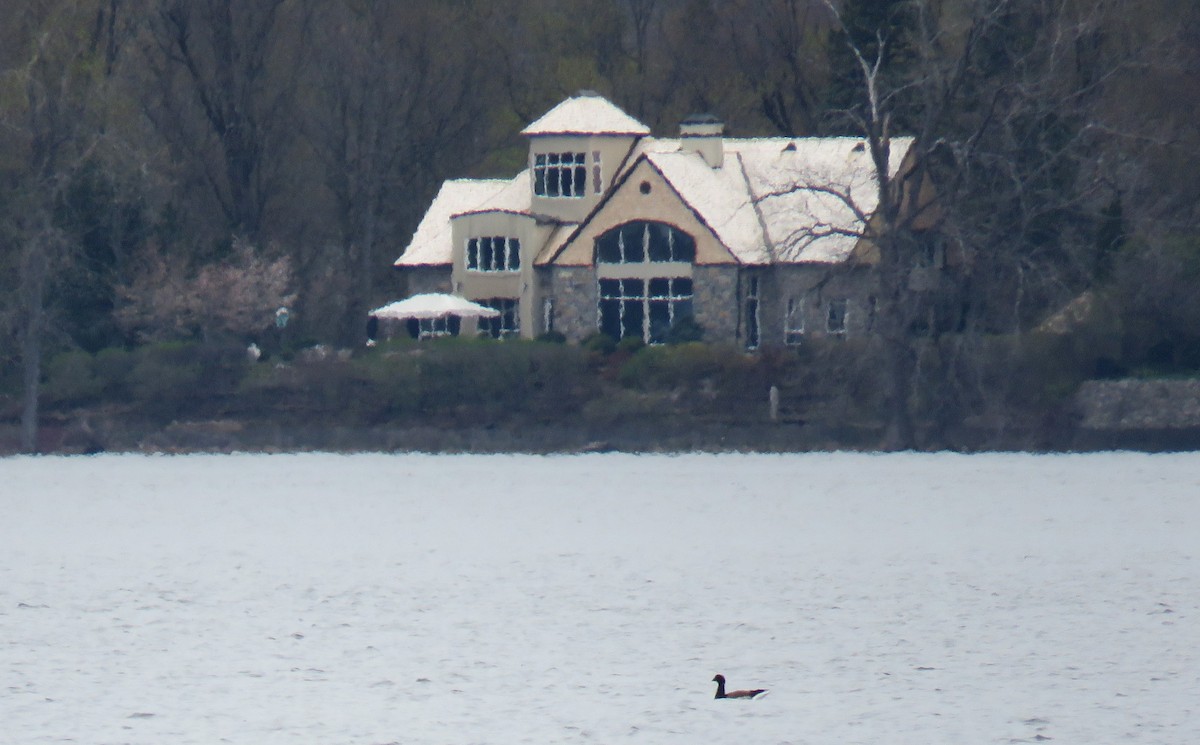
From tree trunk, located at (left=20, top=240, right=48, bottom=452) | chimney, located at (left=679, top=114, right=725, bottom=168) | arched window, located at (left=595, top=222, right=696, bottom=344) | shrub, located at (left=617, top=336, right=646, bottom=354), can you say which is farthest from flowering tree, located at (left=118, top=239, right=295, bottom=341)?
chimney, located at (left=679, top=114, right=725, bottom=168)

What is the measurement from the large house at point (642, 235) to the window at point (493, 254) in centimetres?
4

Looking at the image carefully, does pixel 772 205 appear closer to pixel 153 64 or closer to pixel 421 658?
pixel 153 64

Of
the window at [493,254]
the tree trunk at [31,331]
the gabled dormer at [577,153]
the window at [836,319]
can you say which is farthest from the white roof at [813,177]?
the tree trunk at [31,331]

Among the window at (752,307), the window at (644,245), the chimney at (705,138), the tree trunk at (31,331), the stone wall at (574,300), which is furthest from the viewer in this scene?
the chimney at (705,138)

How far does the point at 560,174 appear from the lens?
63031 mm

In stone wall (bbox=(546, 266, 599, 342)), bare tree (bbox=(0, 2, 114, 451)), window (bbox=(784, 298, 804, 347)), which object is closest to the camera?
window (bbox=(784, 298, 804, 347))

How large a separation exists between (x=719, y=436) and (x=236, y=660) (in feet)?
96.1

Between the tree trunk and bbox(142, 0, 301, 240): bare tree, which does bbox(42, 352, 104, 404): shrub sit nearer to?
the tree trunk

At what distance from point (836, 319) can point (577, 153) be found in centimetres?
865

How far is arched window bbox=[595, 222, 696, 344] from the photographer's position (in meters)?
60.2

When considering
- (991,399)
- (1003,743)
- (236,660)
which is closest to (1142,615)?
(1003,743)

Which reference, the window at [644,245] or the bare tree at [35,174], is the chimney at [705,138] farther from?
the bare tree at [35,174]

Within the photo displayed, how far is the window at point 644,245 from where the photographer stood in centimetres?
6031

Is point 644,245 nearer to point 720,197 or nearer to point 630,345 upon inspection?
point 720,197
